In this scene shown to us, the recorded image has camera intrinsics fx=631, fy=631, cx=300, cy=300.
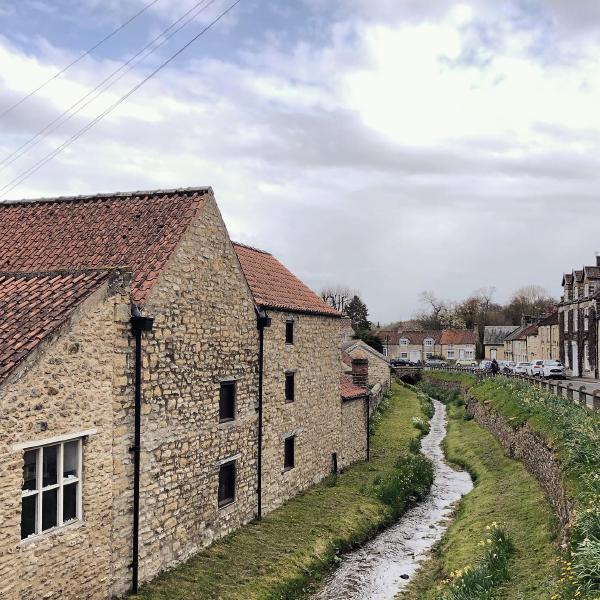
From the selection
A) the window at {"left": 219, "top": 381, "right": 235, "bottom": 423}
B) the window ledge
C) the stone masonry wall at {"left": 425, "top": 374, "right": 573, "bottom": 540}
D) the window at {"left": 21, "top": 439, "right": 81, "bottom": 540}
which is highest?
the window at {"left": 219, "top": 381, "right": 235, "bottom": 423}

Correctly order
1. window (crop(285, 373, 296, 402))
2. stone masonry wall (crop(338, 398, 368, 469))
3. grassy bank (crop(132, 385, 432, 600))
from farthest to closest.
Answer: stone masonry wall (crop(338, 398, 368, 469)), window (crop(285, 373, 296, 402)), grassy bank (crop(132, 385, 432, 600))

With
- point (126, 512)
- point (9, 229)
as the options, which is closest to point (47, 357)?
point (126, 512)

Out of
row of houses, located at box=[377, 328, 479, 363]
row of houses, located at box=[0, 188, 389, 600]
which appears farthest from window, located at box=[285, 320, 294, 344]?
row of houses, located at box=[377, 328, 479, 363]

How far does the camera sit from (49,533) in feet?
33.2

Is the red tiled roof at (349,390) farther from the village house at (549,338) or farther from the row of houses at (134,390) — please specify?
the village house at (549,338)

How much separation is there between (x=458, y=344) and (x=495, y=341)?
798cm

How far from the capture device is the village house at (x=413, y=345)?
106250mm

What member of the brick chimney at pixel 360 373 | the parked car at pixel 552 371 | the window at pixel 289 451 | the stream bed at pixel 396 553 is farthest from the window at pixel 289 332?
the parked car at pixel 552 371

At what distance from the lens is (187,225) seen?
14312mm

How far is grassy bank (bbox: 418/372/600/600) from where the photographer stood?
954 centimetres

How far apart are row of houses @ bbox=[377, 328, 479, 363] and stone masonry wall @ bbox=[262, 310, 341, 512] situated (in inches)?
3132

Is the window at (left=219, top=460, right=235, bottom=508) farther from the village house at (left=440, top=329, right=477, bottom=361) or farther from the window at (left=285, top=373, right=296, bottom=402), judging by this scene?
the village house at (left=440, top=329, right=477, bottom=361)

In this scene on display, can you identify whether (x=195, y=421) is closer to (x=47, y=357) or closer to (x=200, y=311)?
(x=200, y=311)

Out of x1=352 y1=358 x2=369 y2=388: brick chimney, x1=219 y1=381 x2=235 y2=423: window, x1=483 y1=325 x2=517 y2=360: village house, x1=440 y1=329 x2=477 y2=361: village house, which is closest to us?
x1=219 y1=381 x2=235 y2=423: window
